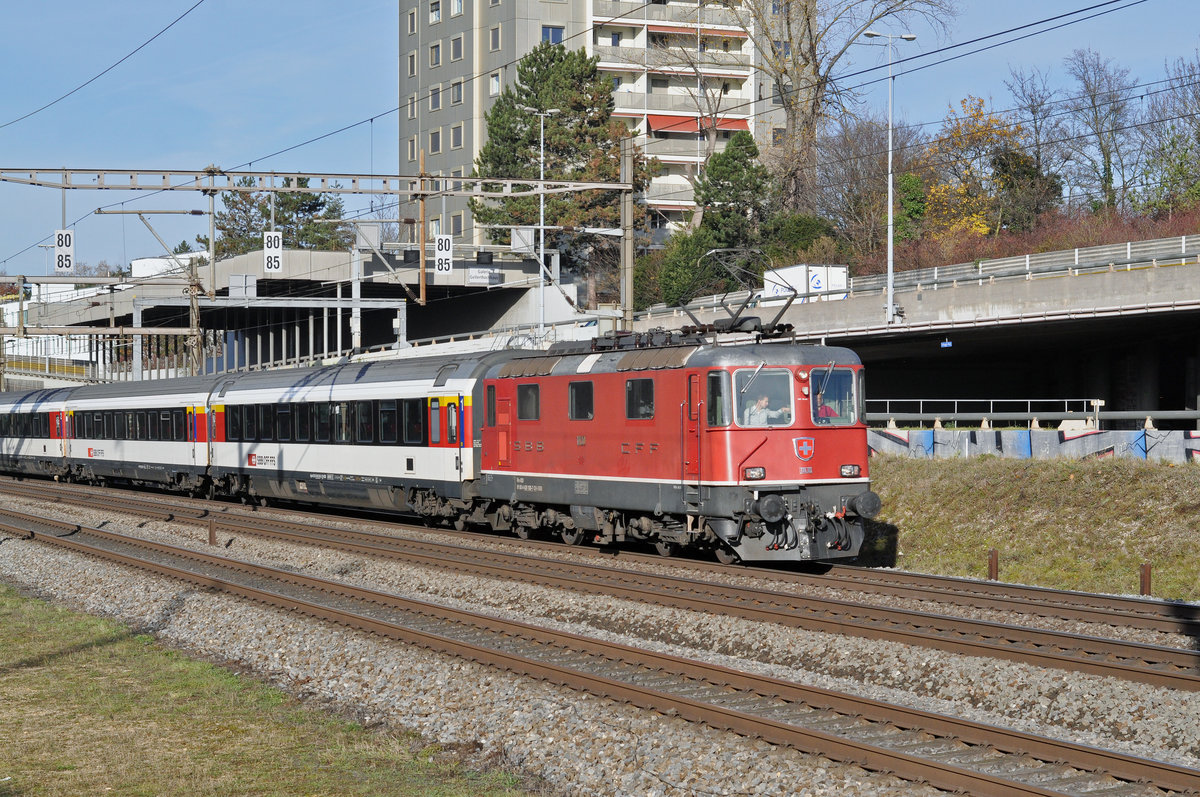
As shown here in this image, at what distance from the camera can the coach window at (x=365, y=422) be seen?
2639cm

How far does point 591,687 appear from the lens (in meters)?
10.8

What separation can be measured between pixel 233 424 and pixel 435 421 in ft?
34.9

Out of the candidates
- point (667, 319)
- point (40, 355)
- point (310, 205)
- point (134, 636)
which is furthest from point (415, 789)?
point (40, 355)

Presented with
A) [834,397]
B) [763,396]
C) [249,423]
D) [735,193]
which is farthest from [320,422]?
[735,193]

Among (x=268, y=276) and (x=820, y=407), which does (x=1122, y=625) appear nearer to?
(x=820, y=407)

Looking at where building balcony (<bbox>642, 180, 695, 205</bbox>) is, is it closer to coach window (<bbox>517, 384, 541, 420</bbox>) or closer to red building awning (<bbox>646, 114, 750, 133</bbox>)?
red building awning (<bbox>646, 114, 750, 133</bbox>)

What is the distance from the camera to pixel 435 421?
24.0m

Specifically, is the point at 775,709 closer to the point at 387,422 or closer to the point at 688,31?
the point at 387,422

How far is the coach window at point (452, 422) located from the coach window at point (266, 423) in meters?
8.56

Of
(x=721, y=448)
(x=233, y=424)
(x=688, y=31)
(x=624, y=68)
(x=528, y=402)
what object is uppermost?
(x=688, y=31)

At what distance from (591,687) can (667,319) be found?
A: 36751 mm

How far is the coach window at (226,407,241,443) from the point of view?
105ft

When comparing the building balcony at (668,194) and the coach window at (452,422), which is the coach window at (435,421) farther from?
the building balcony at (668,194)

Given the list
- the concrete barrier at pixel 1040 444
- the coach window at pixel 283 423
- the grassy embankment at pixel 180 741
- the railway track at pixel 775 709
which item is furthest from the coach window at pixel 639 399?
the coach window at pixel 283 423
